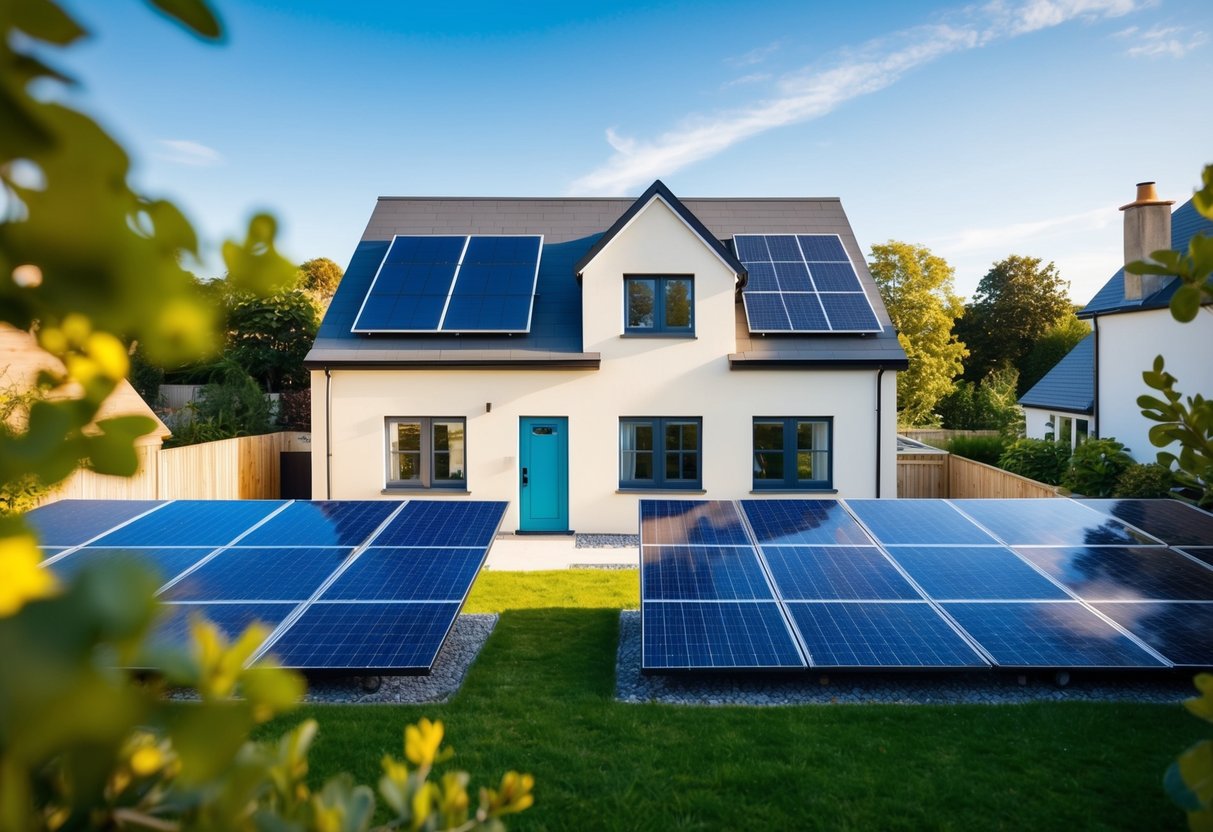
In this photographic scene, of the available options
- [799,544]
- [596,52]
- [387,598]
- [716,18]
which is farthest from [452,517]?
[596,52]

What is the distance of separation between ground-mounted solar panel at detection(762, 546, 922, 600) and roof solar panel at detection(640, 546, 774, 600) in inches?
9.8

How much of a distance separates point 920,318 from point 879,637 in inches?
1359

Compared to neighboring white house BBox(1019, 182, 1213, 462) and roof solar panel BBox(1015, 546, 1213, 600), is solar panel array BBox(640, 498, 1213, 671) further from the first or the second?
neighboring white house BBox(1019, 182, 1213, 462)

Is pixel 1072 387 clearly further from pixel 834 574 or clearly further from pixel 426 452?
pixel 426 452

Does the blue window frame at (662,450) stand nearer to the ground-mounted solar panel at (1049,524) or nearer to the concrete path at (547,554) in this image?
the concrete path at (547,554)

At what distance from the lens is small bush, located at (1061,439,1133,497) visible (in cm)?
1538

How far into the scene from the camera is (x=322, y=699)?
7.09 m

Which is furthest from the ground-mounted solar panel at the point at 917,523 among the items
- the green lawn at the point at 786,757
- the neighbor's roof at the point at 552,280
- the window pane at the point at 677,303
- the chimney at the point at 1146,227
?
the chimney at the point at 1146,227

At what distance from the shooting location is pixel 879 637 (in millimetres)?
7078

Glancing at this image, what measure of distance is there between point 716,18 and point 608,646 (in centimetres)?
1849

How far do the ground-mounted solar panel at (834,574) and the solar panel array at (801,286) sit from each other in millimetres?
8163

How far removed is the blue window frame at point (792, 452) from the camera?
1591cm

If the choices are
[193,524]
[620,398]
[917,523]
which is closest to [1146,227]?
[917,523]

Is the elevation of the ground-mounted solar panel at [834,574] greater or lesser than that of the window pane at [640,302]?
lesser
